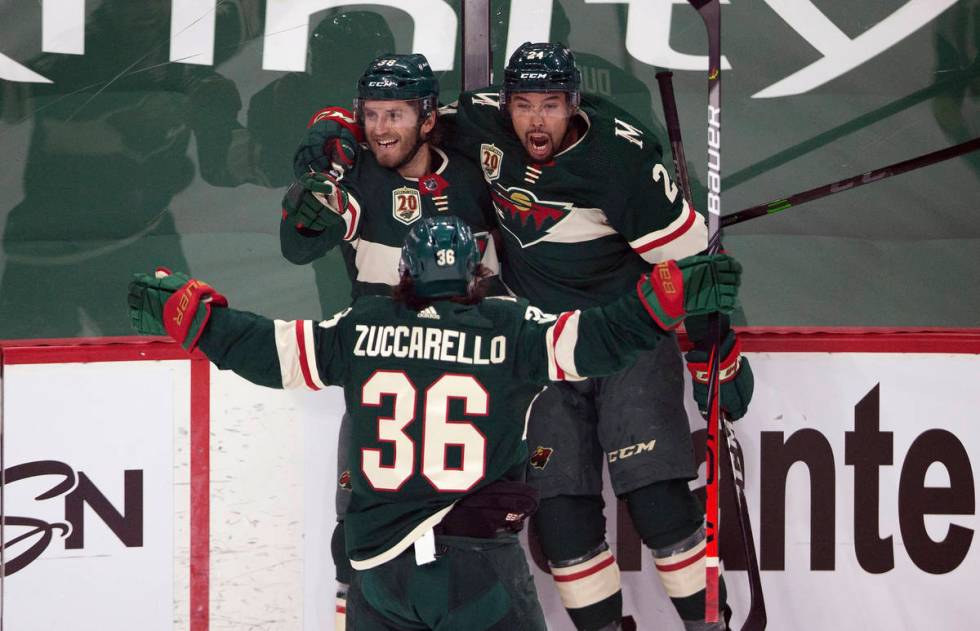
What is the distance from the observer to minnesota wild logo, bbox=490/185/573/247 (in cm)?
289

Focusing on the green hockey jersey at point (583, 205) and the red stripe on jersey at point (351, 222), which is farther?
the red stripe on jersey at point (351, 222)

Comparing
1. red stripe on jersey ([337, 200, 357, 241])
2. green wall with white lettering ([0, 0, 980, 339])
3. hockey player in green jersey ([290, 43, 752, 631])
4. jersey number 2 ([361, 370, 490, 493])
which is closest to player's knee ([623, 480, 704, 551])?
hockey player in green jersey ([290, 43, 752, 631])

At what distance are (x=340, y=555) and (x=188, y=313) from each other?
2.73 feet

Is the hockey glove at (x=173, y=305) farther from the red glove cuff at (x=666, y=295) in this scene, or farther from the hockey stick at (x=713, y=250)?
the hockey stick at (x=713, y=250)

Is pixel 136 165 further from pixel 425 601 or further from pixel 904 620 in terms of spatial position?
pixel 904 620

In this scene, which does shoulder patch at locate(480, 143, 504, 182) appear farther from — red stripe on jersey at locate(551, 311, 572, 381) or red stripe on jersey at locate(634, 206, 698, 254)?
red stripe on jersey at locate(551, 311, 572, 381)

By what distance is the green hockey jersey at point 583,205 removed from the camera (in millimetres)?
2818

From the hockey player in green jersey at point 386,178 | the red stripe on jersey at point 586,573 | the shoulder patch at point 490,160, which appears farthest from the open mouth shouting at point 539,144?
the red stripe on jersey at point 586,573

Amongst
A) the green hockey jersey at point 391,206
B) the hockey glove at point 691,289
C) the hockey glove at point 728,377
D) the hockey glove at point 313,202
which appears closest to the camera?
the hockey glove at point 691,289

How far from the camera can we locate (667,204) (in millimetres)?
2807

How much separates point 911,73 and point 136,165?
2591 millimetres

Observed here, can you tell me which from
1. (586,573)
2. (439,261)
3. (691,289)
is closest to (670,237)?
(691,289)

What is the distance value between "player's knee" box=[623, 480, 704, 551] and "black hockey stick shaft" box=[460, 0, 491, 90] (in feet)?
4.01

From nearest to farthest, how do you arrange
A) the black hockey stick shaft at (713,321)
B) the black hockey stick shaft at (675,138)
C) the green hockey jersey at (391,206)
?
the black hockey stick shaft at (713,321) → the green hockey jersey at (391,206) → the black hockey stick shaft at (675,138)
